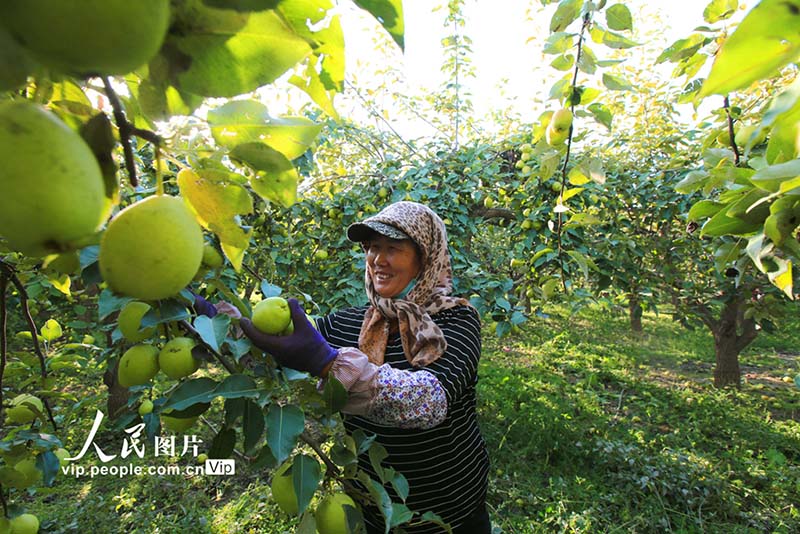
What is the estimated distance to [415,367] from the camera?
1.59 meters

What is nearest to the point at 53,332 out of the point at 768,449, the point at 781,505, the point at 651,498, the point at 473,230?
the point at 473,230

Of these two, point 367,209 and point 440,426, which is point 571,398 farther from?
point 440,426

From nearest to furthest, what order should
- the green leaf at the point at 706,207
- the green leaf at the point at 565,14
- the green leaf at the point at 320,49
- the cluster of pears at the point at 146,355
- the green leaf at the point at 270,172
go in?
the green leaf at the point at 320,49
the green leaf at the point at 270,172
the cluster of pears at the point at 146,355
the green leaf at the point at 706,207
the green leaf at the point at 565,14

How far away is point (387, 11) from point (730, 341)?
6251 millimetres

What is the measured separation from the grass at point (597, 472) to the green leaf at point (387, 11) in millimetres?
3169

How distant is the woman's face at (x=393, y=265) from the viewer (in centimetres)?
185

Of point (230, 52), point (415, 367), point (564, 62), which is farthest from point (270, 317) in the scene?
point (564, 62)

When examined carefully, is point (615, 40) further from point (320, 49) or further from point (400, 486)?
point (400, 486)

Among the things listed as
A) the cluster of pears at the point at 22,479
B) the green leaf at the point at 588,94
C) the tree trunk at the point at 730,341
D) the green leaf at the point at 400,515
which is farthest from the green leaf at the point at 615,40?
the tree trunk at the point at 730,341

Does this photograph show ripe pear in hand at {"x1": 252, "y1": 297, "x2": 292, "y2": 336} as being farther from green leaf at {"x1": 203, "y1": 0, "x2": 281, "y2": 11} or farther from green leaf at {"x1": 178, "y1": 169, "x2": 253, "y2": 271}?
green leaf at {"x1": 203, "y1": 0, "x2": 281, "y2": 11}

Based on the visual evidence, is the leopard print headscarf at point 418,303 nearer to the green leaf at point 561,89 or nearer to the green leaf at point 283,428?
the green leaf at point 561,89

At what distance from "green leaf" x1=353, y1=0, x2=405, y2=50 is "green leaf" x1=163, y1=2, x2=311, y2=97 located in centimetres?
7

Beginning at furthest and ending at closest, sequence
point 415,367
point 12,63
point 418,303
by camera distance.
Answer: point 418,303 → point 415,367 → point 12,63

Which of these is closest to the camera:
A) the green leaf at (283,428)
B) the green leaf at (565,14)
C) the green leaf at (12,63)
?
the green leaf at (12,63)
